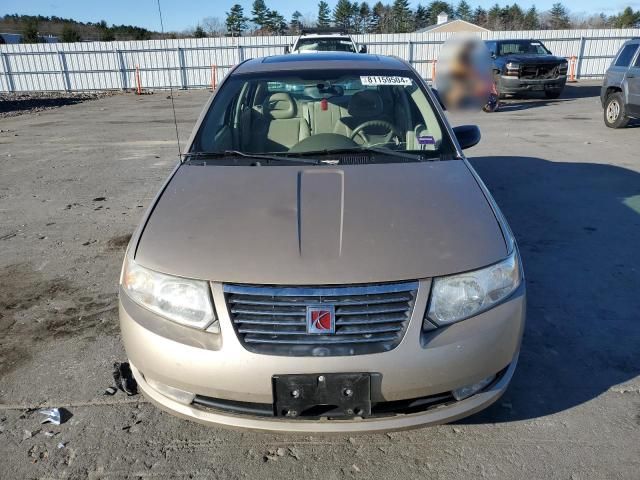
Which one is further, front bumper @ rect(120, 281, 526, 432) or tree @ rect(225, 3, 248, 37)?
tree @ rect(225, 3, 248, 37)

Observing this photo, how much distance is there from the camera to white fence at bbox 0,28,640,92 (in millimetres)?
23297

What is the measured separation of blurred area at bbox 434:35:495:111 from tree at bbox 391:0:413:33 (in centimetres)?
6802

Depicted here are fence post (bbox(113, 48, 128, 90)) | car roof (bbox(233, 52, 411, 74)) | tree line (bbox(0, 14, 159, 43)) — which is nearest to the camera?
car roof (bbox(233, 52, 411, 74))

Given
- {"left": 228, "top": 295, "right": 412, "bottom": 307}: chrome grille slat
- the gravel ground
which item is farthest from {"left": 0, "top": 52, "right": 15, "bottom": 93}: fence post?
{"left": 228, "top": 295, "right": 412, "bottom": 307}: chrome grille slat

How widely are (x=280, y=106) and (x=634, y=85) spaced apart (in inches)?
327

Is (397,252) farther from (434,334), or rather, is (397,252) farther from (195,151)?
(195,151)

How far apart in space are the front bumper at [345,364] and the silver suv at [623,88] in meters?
9.13

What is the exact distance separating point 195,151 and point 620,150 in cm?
782

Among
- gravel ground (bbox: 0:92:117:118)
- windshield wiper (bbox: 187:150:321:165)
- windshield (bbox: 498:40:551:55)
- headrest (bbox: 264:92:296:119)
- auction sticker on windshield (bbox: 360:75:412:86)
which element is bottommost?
gravel ground (bbox: 0:92:117:118)

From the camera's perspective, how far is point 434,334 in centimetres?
196

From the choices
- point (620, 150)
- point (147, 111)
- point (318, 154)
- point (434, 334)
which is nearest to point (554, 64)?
point (620, 150)

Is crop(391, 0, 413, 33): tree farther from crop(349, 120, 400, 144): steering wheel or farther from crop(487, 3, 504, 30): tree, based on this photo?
crop(349, 120, 400, 144): steering wheel

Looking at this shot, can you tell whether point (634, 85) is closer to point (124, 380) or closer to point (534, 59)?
point (534, 59)

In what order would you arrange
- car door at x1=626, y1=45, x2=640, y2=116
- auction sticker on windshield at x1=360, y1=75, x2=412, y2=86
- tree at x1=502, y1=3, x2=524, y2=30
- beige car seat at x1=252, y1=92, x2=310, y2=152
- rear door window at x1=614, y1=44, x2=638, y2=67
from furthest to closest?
tree at x1=502, y1=3, x2=524, y2=30 < rear door window at x1=614, y1=44, x2=638, y2=67 < car door at x1=626, y1=45, x2=640, y2=116 < auction sticker on windshield at x1=360, y1=75, x2=412, y2=86 < beige car seat at x1=252, y1=92, x2=310, y2=152
